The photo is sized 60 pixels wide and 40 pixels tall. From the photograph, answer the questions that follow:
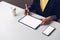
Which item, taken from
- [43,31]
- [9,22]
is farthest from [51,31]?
[9,22]

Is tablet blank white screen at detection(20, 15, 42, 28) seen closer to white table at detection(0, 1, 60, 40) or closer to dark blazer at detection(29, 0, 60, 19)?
white table at detection(0, 1, 60, 40)

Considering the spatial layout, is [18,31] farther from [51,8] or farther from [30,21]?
[51,8]

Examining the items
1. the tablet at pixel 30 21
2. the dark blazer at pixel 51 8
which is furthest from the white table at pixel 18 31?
the dark blazer at pixel 51 8

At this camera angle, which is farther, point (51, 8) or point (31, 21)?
point (51, 8)

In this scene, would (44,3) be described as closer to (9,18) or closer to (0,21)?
(9,18)

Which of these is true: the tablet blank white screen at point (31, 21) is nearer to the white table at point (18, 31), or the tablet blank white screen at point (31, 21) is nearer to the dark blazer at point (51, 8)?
the white table at point (18, 31)

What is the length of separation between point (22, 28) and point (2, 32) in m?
0.21

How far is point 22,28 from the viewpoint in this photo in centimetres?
143

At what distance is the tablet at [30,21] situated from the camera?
1443mm

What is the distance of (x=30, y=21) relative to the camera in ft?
4.93

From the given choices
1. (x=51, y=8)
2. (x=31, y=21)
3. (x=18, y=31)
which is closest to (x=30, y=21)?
(x=31, y=21)

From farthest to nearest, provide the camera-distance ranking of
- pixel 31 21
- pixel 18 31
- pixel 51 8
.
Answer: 1. pixel 51 8
2. pixel 31 21
3. pixel 18 31

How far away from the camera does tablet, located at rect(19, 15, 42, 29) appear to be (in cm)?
144

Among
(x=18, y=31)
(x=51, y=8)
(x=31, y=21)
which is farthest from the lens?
(x=51, y=8)
